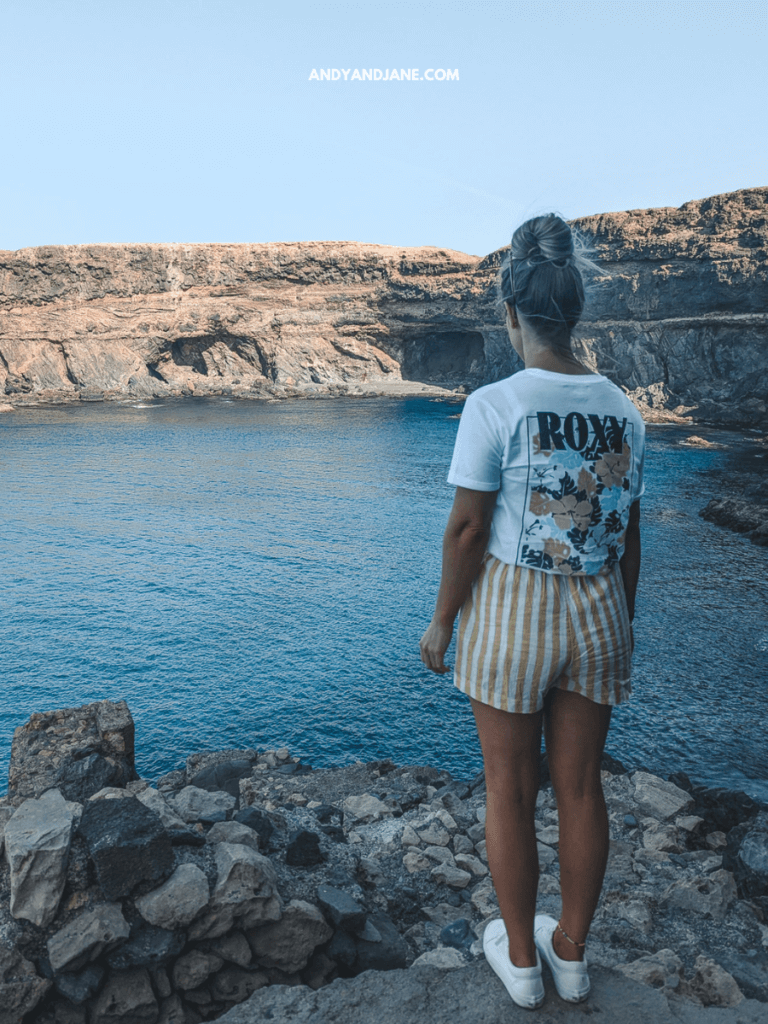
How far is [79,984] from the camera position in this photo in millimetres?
2689

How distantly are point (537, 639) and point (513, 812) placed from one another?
1.88 ft

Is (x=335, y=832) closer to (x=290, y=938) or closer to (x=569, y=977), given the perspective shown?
(x=290, y=938)

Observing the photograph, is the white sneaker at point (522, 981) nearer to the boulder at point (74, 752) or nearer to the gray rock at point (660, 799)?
the boulder at point (74, 752)

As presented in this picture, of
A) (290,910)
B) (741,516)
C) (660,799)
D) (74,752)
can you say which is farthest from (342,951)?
(741,516)

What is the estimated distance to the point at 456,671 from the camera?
7.25ft

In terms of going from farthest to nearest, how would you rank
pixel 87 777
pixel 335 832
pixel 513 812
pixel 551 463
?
pixel 335 832, pixel 87 777, pixel 513 812, pixel 551 463

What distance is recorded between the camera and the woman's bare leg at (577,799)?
2.16 m

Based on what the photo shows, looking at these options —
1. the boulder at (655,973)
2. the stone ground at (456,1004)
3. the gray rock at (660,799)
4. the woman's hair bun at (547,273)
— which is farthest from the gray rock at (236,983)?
the gray rock at (660,799)

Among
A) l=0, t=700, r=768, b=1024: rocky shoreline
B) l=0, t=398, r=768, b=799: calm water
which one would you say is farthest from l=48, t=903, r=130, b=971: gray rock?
l=0, t=398, r=768, b=799: calm water

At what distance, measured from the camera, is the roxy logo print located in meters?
2.05

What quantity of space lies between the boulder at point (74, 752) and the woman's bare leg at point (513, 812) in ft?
9.44

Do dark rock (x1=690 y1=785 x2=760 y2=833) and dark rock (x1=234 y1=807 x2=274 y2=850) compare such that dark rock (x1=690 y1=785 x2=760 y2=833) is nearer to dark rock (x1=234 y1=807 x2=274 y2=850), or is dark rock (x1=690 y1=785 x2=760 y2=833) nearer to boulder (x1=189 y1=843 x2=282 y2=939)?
dark rock (x1=234 y1=807 x2=274 y2=850)

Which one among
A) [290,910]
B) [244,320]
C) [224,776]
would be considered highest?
[244,320]

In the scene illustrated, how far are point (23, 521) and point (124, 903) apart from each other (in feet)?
67.7
